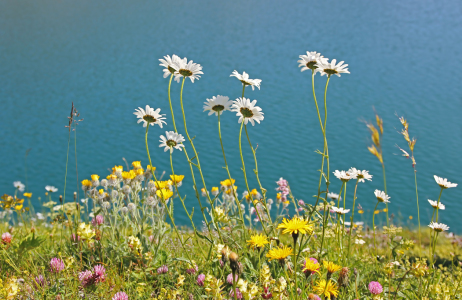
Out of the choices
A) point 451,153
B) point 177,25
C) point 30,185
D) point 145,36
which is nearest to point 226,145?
point 30,185

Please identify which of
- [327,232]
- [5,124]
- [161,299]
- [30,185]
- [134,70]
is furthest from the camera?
[134,70]

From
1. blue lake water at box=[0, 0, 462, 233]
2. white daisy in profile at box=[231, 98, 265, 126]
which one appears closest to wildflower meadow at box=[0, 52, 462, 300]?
white daisy in profile at box=[231, 98, 265, 126]

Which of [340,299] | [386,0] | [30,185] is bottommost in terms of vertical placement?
[340,299]

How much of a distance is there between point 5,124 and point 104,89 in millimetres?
3257

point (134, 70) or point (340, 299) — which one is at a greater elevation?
point (134, 70)

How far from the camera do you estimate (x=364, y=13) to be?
2070 centimetres

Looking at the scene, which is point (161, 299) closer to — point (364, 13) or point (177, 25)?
point (177, 25)

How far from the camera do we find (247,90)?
15.5 m

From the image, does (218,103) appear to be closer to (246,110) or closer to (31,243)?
(246,110)

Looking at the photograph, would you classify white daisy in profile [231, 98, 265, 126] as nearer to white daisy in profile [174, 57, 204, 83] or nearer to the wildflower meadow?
the wildflower meadow

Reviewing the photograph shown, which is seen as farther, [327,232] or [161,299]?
[327,232]

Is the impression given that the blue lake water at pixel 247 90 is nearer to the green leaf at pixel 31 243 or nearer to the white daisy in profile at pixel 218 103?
the green leaf at pixel 31 243

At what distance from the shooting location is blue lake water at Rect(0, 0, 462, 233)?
26.5 feet

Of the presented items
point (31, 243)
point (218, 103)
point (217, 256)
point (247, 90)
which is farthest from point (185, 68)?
point (247, 90)
